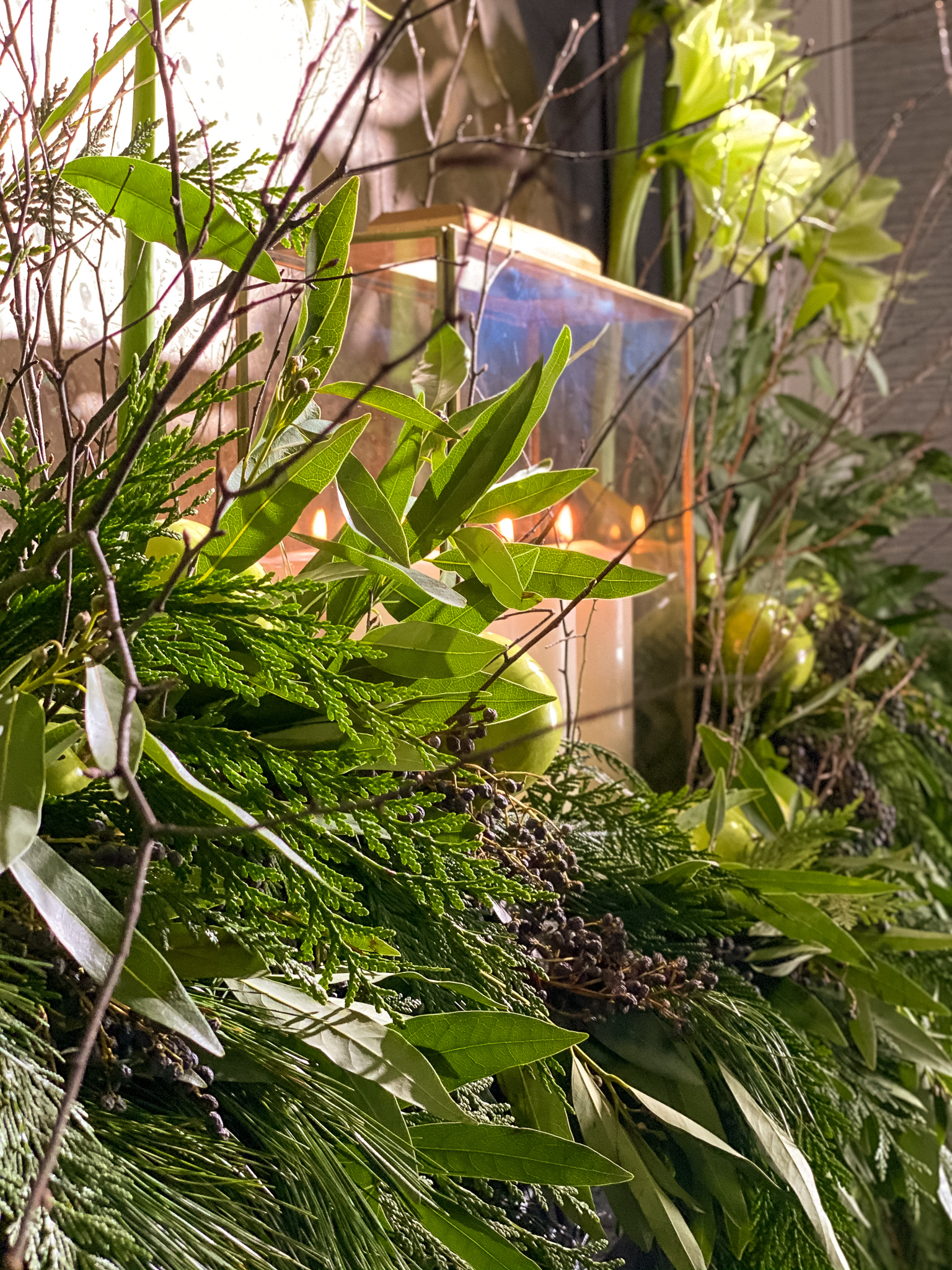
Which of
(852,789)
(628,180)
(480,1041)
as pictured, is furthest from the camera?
(628,180)

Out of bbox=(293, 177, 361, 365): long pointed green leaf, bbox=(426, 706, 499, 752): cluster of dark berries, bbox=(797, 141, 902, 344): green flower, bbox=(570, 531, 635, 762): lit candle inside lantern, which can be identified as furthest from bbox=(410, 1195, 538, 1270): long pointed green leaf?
bbox=(797, 141, 902, 344): green flower

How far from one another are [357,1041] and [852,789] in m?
0.57

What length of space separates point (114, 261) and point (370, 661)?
0.78 feet

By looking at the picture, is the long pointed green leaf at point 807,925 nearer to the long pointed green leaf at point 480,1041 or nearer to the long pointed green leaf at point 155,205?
the long pointed green leaf at point 480,1041

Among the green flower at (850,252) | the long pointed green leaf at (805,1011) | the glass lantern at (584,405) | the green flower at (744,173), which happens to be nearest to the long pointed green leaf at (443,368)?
the glass lantern at (584,405)

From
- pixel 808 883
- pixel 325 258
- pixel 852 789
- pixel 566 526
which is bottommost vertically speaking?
pixel 852 789

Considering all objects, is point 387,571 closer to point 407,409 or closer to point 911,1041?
point 407,409

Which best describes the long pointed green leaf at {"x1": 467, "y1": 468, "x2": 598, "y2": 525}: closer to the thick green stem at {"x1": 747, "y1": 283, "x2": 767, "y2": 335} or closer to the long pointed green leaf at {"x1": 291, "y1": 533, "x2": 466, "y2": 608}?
the long pointed green leaf at {"x1": 291, "y1": 533, "x2": 466, "y2": 608}

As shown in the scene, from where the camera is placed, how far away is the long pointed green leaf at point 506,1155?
294 millimetres

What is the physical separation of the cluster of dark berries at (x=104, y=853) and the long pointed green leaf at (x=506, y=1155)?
4.1 inches

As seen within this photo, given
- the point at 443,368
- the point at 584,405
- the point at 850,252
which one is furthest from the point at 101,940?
the point at 850,252

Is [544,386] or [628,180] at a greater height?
[628,180]

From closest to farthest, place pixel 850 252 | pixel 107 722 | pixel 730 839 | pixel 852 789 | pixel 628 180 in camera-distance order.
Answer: pixel 107 722
pixel 730 839
pixel 852 789
pixel 628 180
pixel 850 252

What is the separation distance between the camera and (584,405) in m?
0.63
